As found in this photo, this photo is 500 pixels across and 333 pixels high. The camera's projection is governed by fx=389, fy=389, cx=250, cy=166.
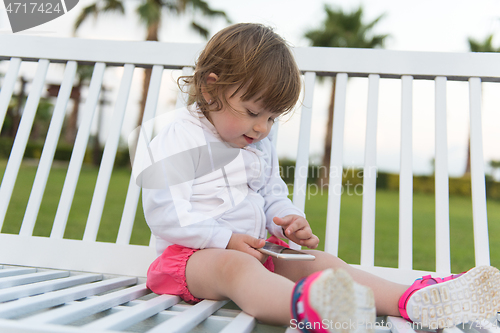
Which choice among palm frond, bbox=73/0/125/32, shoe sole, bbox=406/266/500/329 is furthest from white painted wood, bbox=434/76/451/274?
palm frond, bbox=73/0/125/32

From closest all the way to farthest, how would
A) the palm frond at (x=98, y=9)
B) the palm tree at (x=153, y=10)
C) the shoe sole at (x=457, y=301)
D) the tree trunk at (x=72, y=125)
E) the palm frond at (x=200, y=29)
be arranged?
the shoe sole at (x=457, y=301) < the palm tree at (x=153, y=10) < the palm frond at (x=98, y=9) < the palm frond at (x=200, y=29) < the tree trunk at (x=72, y=125)

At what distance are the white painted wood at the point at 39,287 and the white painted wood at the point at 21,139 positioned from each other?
368 millimetres

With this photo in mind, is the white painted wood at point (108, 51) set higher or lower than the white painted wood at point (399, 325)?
higher

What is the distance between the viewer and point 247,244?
2.81 feet

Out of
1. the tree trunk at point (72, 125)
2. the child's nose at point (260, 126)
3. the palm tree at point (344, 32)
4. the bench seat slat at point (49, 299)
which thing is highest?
the palm tree at point (344, 32)

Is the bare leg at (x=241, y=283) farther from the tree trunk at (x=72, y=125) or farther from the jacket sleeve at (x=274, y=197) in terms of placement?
the tree trunk at (x=72, y=125)

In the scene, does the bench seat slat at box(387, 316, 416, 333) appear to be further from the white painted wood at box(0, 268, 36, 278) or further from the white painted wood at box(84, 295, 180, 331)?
the white painted wood at box(0, 268, 36, 278)

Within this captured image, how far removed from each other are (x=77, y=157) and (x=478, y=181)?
3.79ft

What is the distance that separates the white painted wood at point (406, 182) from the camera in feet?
3.48

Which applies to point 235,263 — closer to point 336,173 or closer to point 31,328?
point 31,328

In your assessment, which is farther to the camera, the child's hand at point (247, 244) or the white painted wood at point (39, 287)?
the child's hand at point (247, 244)

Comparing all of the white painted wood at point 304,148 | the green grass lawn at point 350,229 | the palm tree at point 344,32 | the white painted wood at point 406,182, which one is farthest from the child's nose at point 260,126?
the palm tree at point 344,32

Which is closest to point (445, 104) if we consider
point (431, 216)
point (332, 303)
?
point (332, 303)

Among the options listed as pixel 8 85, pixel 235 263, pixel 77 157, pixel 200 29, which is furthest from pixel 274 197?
pixel 200 29
